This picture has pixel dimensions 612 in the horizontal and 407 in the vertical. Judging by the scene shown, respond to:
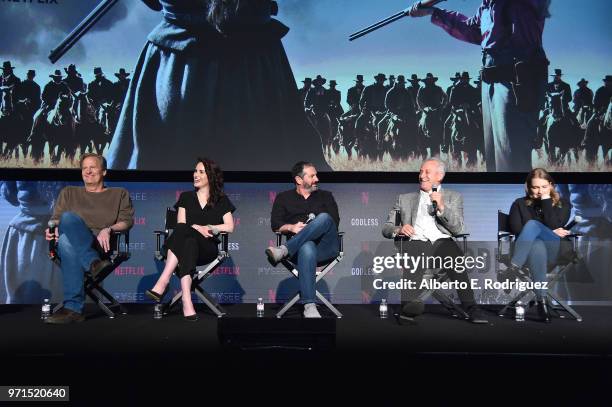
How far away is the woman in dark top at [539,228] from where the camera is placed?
417 cm

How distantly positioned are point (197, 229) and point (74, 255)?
2.61ft

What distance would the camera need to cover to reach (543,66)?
5.46 m

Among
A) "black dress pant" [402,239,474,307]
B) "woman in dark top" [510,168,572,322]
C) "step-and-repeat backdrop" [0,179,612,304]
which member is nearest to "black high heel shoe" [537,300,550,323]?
"woman in dark top" [510,168,572,322]

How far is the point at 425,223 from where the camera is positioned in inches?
169

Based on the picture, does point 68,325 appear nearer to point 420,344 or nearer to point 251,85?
point 420,344

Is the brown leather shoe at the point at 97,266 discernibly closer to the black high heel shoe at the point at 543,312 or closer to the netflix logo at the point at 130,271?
the netflix logo at the point at 130,271

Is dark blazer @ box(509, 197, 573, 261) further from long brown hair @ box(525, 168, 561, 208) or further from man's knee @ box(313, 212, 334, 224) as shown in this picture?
man's knee @ box(313, 212, 334, 224)

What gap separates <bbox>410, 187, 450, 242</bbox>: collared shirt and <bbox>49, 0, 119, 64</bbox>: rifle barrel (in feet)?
10.2

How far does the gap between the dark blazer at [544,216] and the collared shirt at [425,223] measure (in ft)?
1.78

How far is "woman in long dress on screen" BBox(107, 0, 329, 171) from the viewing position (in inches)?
209

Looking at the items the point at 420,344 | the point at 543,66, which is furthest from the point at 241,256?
the point at 543,66

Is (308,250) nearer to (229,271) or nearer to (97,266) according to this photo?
(97,266)

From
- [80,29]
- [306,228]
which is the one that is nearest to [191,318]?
[306,228]

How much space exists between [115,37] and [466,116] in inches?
121
